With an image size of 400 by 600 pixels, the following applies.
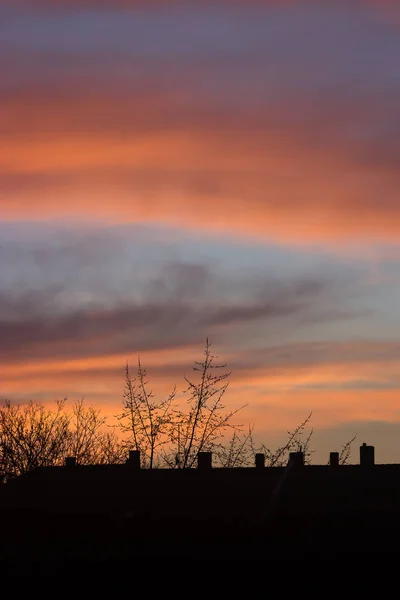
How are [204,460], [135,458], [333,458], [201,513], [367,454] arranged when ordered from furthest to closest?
[333,458], [135,458], [367,454], [204,460], [201,513]

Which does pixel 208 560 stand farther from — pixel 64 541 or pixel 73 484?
pixel 73 484

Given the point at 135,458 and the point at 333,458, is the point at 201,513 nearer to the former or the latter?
the point at 135,458

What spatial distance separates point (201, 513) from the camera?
91.8ft

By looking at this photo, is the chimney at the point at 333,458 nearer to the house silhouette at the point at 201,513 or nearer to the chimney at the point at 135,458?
the house silhouette at the point at 201,513

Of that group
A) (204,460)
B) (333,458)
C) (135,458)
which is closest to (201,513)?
(204,460)

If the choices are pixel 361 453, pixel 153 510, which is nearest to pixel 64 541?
pixel 153 510

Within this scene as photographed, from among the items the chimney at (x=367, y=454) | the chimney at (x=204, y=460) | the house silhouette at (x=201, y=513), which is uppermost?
the chimney at (x=367, y=454)

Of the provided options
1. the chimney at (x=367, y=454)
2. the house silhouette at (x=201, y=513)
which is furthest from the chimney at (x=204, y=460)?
the chimney at (x=367, y=454)

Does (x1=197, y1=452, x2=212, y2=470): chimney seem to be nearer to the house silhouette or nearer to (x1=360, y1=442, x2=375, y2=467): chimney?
the house silhouette

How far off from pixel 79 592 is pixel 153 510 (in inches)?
169

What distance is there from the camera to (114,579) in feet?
81.5

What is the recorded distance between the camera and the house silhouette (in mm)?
25641

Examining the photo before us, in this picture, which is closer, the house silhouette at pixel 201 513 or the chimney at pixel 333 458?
the house silhouette at pixel 201 513

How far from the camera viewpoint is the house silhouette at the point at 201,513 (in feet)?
84.1
